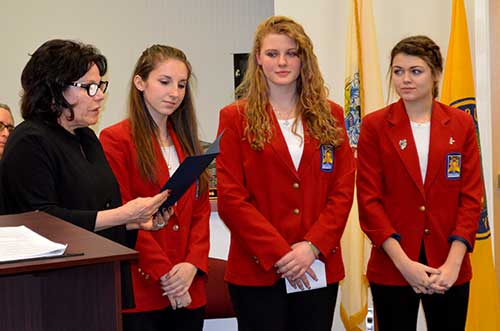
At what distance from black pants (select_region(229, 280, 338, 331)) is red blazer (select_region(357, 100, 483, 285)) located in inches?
13.7

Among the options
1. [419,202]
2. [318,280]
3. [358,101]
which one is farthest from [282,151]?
[358,101]

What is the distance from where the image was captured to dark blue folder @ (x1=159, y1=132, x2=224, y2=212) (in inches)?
69.0

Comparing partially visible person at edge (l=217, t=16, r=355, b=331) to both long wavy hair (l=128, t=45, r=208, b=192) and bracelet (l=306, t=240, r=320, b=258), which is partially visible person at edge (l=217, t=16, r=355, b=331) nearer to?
bracelet (l=306, t=240, r=320, b=258)

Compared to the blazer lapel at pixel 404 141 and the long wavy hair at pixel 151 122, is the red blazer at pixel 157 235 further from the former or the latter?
the blazer lapel at pixel 404 141

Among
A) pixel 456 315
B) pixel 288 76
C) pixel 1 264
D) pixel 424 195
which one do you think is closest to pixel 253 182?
pixel 288 76

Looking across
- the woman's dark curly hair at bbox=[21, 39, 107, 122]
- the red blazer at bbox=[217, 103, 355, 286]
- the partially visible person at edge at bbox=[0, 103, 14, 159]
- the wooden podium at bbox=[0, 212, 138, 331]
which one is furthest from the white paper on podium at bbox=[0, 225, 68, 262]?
the partially visible person at edge at bbox=[0, 103, 14, 159]

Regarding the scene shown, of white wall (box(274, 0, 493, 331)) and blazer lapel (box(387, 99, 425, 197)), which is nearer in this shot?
blazer lapel (box(387, 99, 425, 197))

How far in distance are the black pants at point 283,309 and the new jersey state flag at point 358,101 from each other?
4.40 ft

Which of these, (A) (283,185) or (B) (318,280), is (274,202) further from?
(B) (318,280)

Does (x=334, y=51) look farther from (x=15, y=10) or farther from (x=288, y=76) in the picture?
(x=15, y=10)

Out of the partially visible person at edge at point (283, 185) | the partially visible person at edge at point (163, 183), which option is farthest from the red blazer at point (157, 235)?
the partially visible person at edge at point (283, 185)

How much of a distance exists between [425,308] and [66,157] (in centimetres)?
151

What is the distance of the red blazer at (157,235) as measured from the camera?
2.30m

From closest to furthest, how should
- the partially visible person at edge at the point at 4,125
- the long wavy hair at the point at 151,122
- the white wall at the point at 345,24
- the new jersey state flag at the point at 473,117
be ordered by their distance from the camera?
the long wavy hair at the point at 151,122, the new jersey state flag at the point at 473,117, the partially visible person at edge at the point at 4,125, the white wall at the point at 345,24
